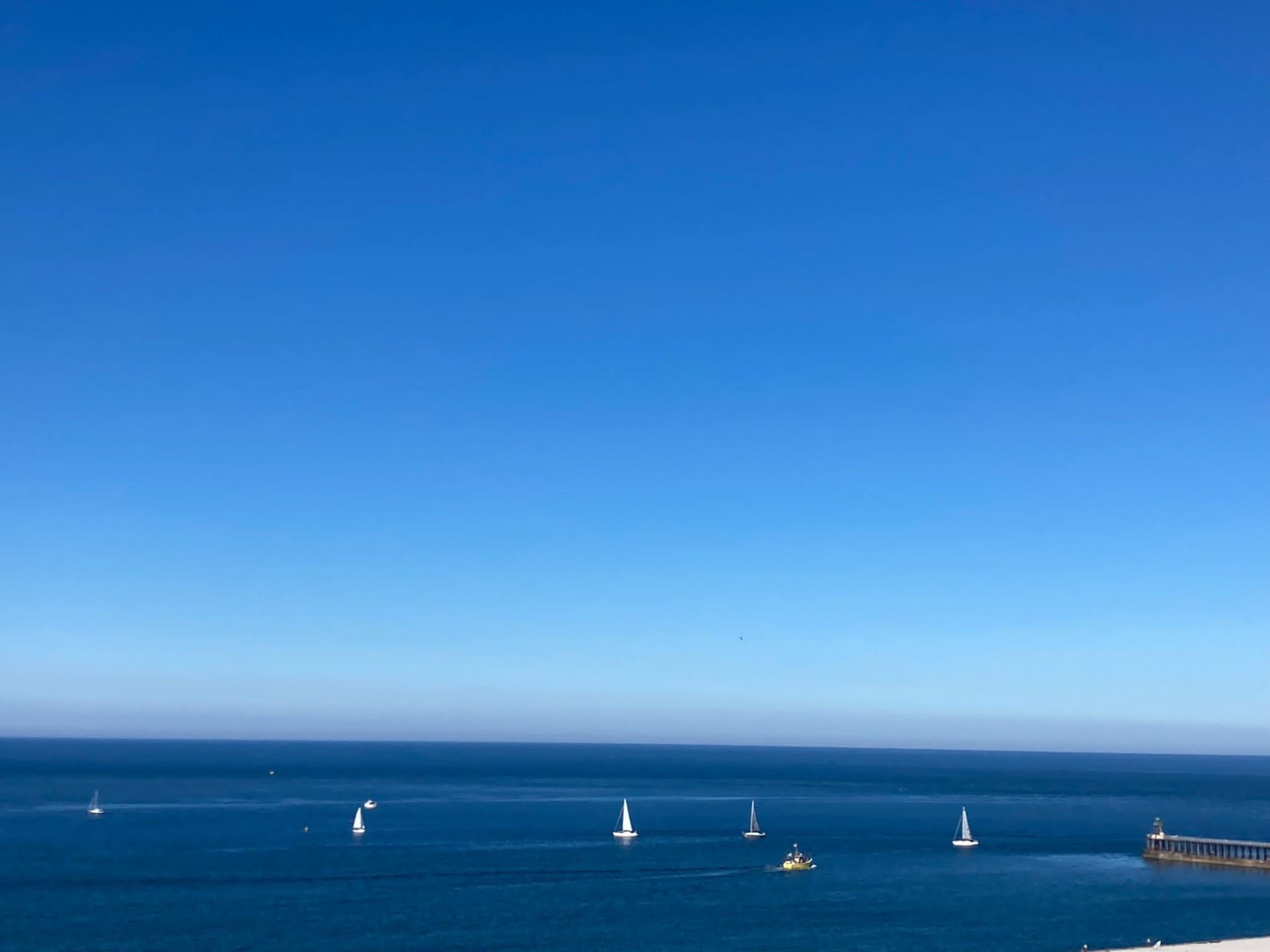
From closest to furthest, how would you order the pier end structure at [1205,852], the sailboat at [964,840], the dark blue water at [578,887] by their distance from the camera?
the dark blue water at [578,887], the pier end structure at [1205,852], the sailboat at [964,840]

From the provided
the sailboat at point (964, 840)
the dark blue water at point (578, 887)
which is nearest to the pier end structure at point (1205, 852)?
the dark blue water at point (578, 887)

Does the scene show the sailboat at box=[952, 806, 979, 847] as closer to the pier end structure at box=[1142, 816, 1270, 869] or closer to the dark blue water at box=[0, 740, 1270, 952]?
the dark blue water at box=[0, 740, 1270, 952]

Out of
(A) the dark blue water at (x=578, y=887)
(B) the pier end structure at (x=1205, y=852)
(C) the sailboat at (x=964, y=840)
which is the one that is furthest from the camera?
(C) the sailboat at (x=964, y=840)

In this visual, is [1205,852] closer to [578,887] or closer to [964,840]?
[964,840]

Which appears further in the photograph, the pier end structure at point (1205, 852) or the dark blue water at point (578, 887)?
the pier end structure at point (1205, 852)

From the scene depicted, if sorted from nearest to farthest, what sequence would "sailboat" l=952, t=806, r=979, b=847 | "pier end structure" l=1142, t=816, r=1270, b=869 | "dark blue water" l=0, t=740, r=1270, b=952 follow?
"dark blue water" l=0, t=740, r=1270, b=952 < "pier end structure" l=1142, t=816, r=1270, b=869 < "sailboat" l=952, t=806, r=979, b=847

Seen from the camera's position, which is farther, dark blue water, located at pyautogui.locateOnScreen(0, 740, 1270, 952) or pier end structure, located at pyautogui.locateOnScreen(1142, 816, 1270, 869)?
pier end structure, located at pyautogui.locateOnScreen(1142, 816, 1270, 869)

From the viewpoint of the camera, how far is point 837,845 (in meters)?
136

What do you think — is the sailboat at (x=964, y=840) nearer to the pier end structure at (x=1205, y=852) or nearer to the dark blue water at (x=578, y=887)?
the dark blue water at (x=578, y=887)

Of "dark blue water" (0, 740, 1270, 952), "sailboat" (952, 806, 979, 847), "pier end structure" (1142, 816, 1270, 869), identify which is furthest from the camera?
"sailboat" (952, 806, 979, 847)

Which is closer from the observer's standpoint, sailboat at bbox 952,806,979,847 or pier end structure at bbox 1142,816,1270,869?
pier end structure at bbox 1142,816,1270,869

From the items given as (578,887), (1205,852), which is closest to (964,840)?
(1205,852)

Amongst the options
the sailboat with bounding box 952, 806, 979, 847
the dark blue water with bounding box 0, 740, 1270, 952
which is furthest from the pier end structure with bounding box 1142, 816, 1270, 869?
the sailboat with bounding box 952, 806, 979, 847

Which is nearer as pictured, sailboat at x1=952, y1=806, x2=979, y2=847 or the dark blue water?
the dark blue water
